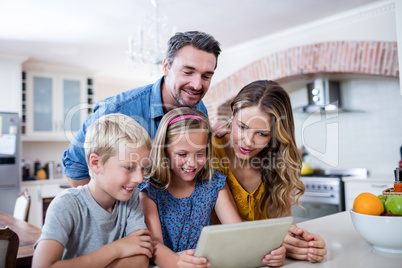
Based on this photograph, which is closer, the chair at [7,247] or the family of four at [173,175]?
the family of four at [173,175]

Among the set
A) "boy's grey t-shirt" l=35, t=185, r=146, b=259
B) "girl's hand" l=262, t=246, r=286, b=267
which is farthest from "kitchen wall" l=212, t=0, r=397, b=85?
"boy's grey t-shirt" l=35, t=185, r=146, b=259

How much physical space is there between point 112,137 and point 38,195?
175 inches

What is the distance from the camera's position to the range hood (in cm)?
420

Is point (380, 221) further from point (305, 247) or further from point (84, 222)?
point (84, 222)

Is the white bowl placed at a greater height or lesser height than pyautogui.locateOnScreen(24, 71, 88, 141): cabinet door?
lesser

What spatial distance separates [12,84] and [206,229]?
190 inches

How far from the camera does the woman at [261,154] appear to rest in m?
1.42

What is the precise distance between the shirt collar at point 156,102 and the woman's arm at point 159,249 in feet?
1.99

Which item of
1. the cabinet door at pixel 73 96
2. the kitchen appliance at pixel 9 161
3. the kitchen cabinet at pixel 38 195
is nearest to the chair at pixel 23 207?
the kitchen appliance at pixel 9 161

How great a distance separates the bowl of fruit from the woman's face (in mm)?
455

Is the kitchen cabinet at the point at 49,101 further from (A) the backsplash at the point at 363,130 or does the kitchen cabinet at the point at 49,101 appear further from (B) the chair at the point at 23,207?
(A) the backsplash at the point at 363,130

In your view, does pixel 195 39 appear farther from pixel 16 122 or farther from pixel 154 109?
pixel 16 122

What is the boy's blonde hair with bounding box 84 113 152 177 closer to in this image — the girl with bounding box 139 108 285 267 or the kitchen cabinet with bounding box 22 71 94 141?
the girl with bounding box 139 108 285 267

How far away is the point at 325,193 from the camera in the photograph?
13.0 ft
